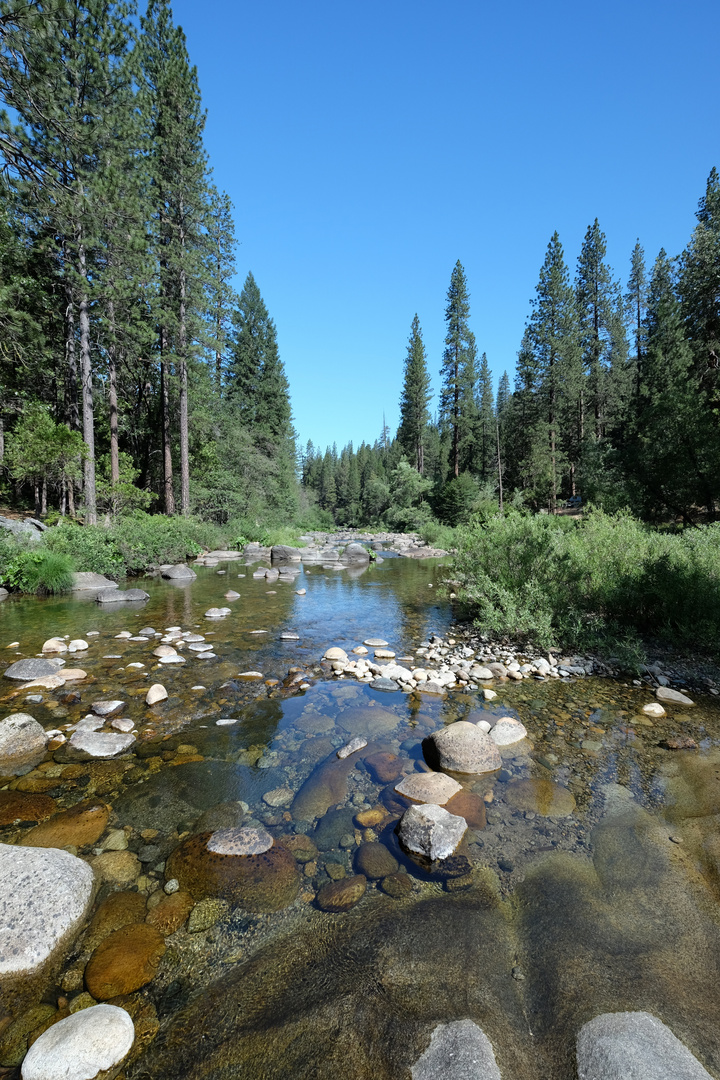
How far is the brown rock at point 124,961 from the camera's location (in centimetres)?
221

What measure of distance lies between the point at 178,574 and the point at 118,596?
3744 mm

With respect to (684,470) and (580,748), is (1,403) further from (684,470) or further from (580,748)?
(684,470)

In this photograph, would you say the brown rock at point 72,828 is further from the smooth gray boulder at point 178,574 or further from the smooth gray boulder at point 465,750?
the smooth gray boulder at point 178,574

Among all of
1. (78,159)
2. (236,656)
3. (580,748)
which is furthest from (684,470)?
(78,159)

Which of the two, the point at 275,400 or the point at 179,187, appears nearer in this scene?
the point at 179,187

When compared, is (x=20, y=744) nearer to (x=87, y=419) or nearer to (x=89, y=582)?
(x=89, y=582)

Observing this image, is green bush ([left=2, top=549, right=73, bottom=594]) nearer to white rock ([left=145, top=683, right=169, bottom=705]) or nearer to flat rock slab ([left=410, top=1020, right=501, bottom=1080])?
white rock ([left=145, top=683, right=169, bottom=705])

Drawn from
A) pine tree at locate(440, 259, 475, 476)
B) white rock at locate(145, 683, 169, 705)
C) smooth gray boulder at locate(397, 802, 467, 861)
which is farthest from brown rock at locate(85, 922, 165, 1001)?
pine tree at locate(440, 259, 475, 476)

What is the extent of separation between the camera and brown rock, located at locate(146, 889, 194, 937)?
2.58 m

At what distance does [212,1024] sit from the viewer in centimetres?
207

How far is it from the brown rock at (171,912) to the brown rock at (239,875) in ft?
0.19

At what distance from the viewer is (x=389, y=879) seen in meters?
2.97

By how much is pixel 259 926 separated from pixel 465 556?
7897 mm

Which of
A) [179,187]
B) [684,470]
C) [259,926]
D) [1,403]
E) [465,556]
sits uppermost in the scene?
[179,187]
